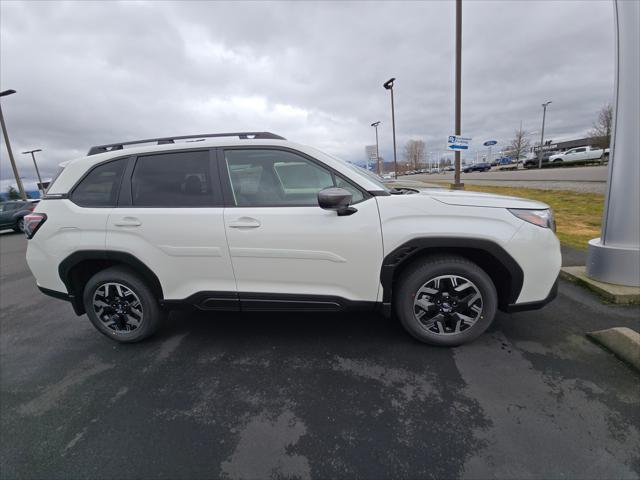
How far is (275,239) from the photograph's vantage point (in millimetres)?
2441

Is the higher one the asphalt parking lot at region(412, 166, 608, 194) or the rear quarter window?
the rear quarter window

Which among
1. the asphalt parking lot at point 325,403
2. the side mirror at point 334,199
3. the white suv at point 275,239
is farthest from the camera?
the white suv at point 275,239

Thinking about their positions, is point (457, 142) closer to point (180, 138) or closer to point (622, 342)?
point (622, 342)

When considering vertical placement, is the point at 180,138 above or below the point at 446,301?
above

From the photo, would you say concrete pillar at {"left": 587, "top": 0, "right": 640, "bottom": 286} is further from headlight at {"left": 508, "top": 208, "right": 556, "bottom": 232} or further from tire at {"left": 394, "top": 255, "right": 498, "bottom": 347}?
tire at {"left": 394, "top": 255, "right": 498, "bottom": 347}

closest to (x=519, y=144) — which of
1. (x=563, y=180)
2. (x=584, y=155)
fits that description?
(x=584, y=155)

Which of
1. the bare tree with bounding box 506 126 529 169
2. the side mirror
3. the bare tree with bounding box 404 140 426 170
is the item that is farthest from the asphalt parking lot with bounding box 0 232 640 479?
the bare tree with bounding box 404 140 426 170

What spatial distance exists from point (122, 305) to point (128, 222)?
2.73 ft

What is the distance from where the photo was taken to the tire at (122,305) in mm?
2793

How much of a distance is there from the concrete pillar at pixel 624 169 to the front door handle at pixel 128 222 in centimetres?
492

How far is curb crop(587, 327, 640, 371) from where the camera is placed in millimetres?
2281

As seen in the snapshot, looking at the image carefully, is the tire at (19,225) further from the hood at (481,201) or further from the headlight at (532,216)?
the headlight at (532,216)

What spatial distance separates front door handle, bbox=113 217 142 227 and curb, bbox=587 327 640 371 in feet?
13.3

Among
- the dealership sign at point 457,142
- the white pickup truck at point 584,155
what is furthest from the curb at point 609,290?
the white pickup truck at point 584,155
